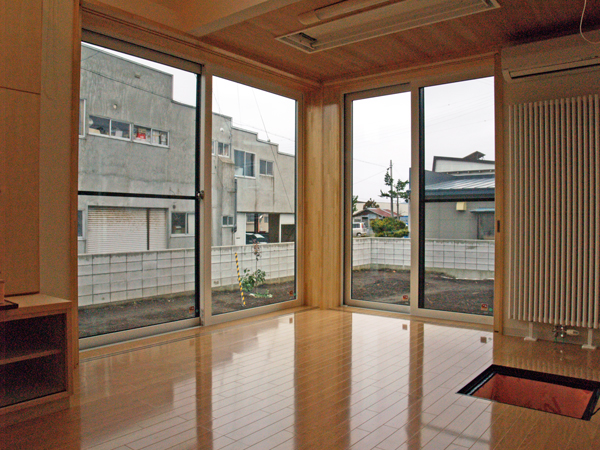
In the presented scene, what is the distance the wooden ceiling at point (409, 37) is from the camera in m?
4.12

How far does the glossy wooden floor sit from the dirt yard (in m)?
0.36

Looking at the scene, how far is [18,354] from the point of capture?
2.84 metres

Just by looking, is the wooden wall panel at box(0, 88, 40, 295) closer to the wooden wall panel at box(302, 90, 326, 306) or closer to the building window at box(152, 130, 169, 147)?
the building window at box(152, 130, 169, 147)

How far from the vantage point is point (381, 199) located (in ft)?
19.8

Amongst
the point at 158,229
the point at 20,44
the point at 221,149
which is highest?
the point at 20,44

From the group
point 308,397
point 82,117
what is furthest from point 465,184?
point 82,117

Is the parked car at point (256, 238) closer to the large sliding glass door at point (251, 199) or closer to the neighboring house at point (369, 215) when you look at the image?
the large sliding glass door at point (251, 199)

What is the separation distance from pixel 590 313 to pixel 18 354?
14.4 ft

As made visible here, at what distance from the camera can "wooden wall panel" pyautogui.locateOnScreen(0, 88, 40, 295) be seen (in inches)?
124

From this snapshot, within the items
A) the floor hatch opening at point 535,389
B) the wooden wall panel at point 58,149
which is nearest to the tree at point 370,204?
the floor hatch opening at point 535,389

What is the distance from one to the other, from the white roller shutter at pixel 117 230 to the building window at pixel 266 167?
5.60 feet

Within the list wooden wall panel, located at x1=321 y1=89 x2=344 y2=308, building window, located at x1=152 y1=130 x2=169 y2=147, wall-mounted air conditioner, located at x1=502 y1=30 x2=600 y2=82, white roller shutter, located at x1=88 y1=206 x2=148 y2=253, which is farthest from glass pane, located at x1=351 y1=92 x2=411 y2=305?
white roller shutter, located at x1=88 y1=206 x2=148 y2=253

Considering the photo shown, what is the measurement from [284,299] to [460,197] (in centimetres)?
243

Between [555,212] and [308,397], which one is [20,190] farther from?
[555,212]
